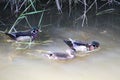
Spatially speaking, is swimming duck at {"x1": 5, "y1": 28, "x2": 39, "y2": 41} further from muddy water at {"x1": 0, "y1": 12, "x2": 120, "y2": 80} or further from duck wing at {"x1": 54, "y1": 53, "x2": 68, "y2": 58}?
duck wing at {"x1": 54, "y1": 53, "x2": 68, "y2": 58}

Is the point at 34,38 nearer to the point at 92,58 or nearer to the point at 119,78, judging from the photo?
the point at 92,58

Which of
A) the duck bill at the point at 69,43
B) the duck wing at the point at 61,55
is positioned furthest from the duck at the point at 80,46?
the duck wing at the point at 61,55

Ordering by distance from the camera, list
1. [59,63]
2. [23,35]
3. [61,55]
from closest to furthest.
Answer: [59,63], [61,55], [23,35]

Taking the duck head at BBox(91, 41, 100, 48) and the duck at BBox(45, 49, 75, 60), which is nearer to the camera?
the duck at BBox(45, 49, 75, 60)

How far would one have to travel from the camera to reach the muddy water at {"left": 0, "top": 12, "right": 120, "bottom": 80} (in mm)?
3756

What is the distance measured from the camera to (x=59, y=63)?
405 cm

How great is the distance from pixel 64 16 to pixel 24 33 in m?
1.28

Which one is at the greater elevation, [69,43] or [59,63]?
[69,43]

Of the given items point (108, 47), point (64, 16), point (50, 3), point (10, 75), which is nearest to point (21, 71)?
point (10, 75)

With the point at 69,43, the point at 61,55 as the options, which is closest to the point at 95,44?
the point at 69,43

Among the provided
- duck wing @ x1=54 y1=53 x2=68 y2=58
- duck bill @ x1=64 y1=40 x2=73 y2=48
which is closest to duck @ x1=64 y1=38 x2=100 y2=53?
duck bill @ x1=64 y1=40 x2=73 y2=48

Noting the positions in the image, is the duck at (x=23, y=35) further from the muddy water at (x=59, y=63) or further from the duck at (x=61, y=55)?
the duck at (x=61, y=55)

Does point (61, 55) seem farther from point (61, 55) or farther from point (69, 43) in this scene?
point (69, 43)

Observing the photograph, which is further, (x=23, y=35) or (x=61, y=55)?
(x=23, y=35)
